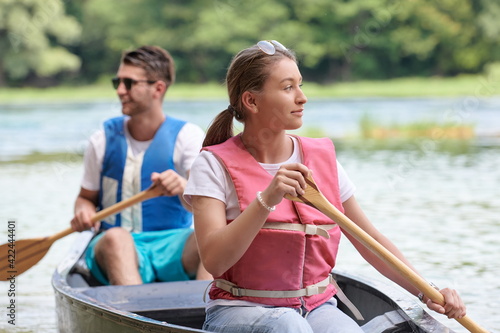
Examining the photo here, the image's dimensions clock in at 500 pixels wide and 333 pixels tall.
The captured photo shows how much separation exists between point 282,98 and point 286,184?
29cm

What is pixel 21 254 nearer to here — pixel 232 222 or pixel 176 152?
pixel 176 152

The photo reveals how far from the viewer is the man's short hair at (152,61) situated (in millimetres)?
3834

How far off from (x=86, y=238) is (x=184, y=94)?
21850 millimetres

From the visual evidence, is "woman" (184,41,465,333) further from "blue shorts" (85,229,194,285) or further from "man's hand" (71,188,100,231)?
"man's hand" (71,188,100,231)

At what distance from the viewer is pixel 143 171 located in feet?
12.3

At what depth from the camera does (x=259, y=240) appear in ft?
7.44

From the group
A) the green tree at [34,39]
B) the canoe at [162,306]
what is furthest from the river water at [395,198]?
the green tree at [34,39]

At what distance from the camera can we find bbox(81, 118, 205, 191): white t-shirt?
3707 millimetres

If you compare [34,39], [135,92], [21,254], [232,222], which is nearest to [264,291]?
[232,222]

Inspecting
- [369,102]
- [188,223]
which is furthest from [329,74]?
[188,223]

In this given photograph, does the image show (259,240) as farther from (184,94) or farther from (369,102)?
(184,94)

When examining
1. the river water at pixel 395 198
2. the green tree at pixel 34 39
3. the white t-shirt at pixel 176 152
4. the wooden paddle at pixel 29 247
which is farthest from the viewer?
the green tree at pixel 34 39

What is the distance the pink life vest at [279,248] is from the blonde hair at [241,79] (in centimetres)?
7

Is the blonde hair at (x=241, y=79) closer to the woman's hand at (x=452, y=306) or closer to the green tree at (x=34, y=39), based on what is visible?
the woman's hand at (x=452, y=306)
